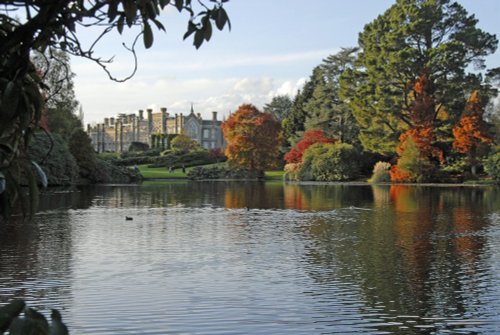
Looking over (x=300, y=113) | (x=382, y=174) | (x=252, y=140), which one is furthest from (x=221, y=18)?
(x=300, y=113)

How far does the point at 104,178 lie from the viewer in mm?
53594

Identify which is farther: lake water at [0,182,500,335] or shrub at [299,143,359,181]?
shrub at [299,143,359,181]

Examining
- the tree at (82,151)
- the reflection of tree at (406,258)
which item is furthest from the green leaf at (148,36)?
the tree at (82,151)

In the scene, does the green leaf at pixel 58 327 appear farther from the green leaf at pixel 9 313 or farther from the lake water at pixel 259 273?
the lake water at pixel 259 273

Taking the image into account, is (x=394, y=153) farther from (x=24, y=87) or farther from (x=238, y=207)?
(x=24, y=87)

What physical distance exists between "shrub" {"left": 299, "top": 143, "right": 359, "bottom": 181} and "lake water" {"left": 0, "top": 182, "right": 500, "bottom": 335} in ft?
108

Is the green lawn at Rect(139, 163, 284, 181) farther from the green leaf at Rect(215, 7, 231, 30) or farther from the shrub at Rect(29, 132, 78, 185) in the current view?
the green leaf at Rect(215, 7, 231, 30)

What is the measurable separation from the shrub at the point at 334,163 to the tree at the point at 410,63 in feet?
6.28

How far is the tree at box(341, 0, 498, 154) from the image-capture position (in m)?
50.8

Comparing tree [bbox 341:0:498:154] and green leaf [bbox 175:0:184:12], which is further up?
tree [bbox 341:0:498:154]

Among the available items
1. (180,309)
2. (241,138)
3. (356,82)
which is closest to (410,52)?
(356,82)

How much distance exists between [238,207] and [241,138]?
3502cm

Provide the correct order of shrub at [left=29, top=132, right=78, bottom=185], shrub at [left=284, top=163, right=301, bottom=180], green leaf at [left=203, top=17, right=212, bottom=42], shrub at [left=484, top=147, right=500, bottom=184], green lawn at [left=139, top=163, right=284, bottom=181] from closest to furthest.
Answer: green leaf at [left=203, top=17, right=212, bottom=42] → shrub at [left=29, top=132, right=78, bottom=185] → shrub at [left=484, top=147, right=500, bottom=184] → shrub at [left=284, top=163, right=301, bottom=180] → green lawn at [left=139, top=163, right=284, bottom=181]

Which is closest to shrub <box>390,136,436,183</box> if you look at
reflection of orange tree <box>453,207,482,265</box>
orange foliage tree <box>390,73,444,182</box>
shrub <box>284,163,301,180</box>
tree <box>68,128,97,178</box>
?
orange foliage tree <box>390,73,444,182</box>
